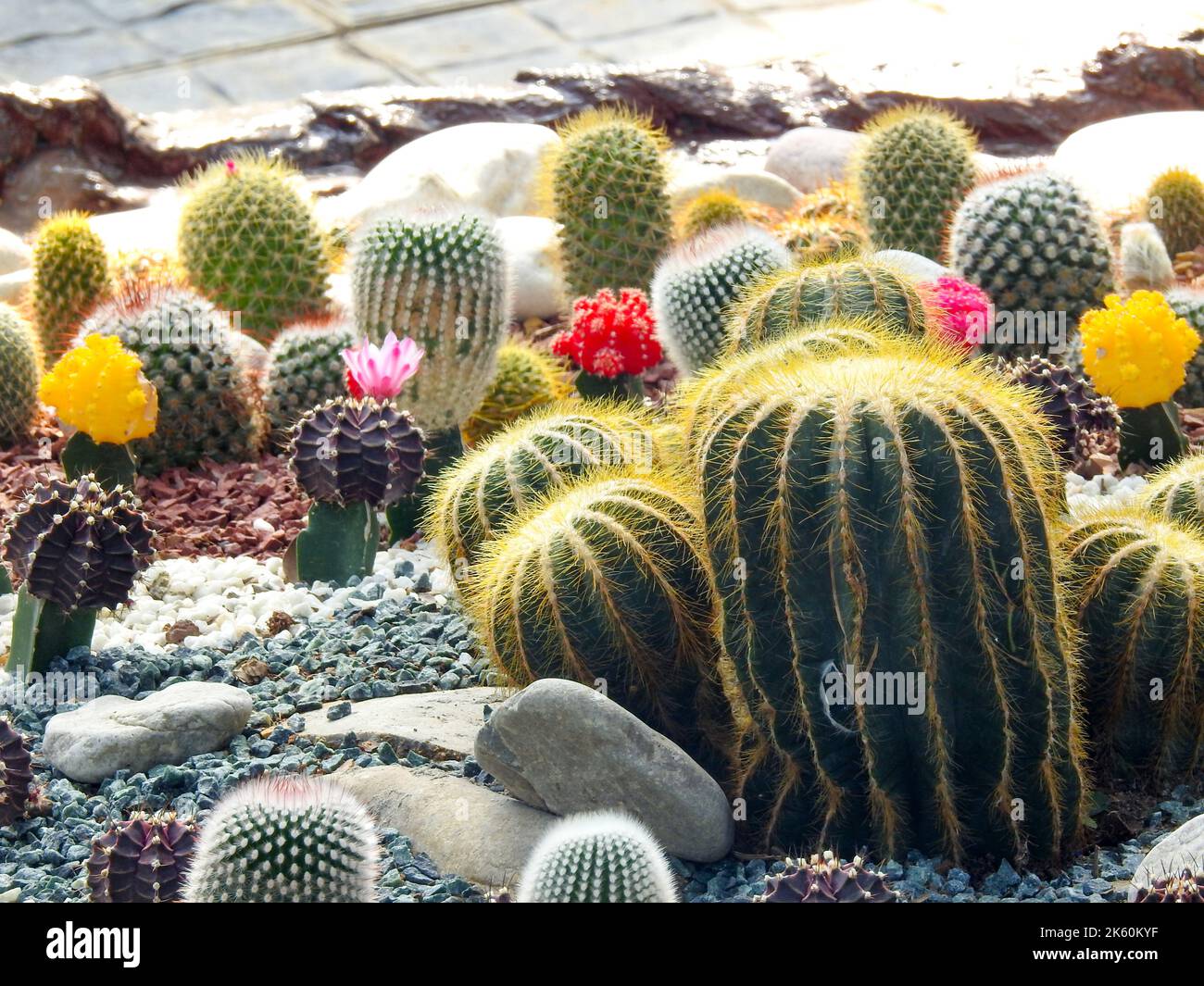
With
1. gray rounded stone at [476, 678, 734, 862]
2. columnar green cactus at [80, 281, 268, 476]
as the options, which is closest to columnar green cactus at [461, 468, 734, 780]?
gray rounded stone at [476, 678, 734, 862]

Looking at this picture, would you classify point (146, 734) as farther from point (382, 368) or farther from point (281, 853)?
point (382, 368)

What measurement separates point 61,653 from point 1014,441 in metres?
2.51

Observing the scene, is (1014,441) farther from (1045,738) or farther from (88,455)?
(88,455)

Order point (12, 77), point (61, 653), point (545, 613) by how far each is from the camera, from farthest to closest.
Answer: point (12, 77) → point (61, 653) → point (545, 613)

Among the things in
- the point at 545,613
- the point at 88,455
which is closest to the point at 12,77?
the point at 88,455

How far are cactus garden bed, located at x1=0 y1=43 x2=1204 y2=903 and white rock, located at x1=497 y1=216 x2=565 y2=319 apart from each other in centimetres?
143

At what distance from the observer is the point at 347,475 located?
4.85 m

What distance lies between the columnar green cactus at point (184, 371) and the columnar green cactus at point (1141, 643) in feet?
11.9

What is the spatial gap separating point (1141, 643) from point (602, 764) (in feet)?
4.02

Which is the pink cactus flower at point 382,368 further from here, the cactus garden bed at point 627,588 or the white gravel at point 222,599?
the white gravel at point 222,599

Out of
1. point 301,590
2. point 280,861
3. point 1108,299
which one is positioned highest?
point 1108,299

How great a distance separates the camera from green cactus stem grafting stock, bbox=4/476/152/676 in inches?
164

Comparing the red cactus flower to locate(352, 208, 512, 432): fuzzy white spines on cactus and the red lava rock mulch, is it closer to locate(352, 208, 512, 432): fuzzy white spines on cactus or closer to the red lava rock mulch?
locate(352, 208, 512, 432): fuzzy white spines on cactus

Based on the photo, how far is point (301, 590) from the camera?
4.90 m
